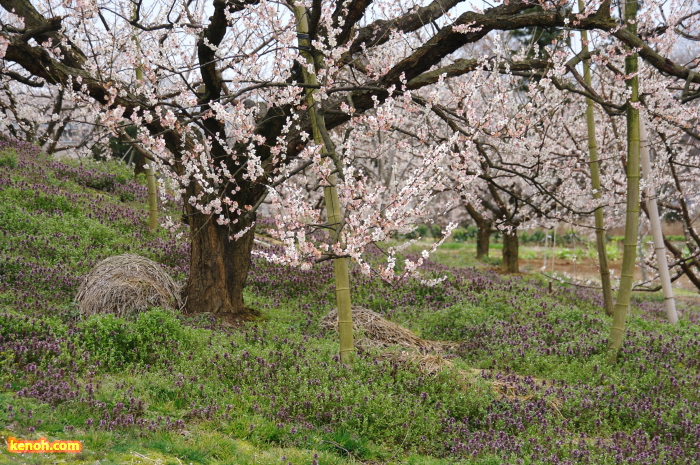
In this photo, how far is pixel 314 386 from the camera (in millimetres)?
6512

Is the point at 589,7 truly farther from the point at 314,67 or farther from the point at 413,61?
the point at 314,67

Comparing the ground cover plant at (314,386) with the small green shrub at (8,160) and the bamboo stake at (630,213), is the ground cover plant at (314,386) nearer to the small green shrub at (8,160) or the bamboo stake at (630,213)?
the bamboo stake at (630,213)

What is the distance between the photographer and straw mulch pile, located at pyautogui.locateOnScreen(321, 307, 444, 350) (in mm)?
8906

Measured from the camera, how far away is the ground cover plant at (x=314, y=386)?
17.6 ft

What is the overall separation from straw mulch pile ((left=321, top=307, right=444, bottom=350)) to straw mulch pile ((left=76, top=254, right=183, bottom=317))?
2606 mm

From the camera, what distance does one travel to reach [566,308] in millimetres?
11016

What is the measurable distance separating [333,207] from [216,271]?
308 cm

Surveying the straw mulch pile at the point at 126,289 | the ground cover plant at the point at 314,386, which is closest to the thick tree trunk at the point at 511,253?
the ground cover plant at the point at 314,386

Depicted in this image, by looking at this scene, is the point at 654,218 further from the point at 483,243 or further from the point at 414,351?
the point at 483,243

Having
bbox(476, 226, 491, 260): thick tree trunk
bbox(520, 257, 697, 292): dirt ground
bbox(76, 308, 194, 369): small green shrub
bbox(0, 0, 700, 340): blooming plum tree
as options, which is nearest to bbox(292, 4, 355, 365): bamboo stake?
bbox(0, 0, 700, 340): blooming plum tree

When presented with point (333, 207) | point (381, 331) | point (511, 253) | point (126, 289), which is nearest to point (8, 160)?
point (126, 289)

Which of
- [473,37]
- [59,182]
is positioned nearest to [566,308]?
[473,37]

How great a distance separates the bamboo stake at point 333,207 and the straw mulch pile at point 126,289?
3.22 meters

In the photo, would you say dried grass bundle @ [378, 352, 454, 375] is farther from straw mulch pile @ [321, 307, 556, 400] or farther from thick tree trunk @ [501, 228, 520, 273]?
thick tree trunk @ [501, 228, 520, 273]
